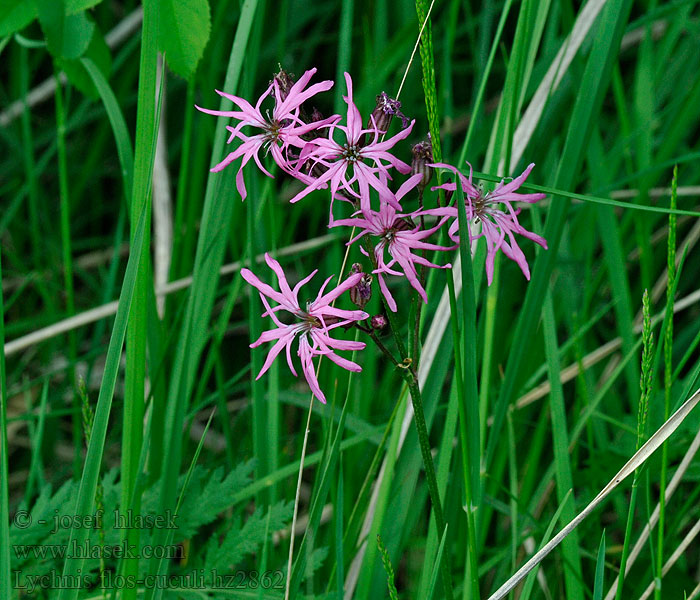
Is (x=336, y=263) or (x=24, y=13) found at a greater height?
(x=24, y=13)

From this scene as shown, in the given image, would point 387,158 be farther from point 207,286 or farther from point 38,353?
point 38,353

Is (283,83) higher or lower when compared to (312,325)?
higher

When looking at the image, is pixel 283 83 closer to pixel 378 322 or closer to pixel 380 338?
pixel 378 322

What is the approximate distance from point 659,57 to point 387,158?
5.49 ft

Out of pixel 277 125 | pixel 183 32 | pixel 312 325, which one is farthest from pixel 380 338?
pixel 183 32

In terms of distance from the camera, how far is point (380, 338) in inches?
54.7

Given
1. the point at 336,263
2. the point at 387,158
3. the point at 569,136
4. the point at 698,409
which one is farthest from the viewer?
the point at 336,263

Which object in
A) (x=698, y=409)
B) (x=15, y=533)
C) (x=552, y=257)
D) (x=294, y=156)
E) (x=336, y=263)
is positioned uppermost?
(x=294, y=156)

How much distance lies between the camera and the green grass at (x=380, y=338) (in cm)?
113

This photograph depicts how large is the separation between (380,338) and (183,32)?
0.67 m

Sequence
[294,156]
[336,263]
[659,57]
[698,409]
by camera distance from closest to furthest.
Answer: [294,156] → [698,409] → [336,263] → [659,57]

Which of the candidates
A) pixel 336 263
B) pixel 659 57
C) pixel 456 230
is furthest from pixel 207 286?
pixel 659 57

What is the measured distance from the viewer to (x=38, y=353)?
2471 millimetres

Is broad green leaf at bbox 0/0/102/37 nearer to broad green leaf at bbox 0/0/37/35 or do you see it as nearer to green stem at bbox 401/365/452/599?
broad green leaf at bbox 0/0/37/35
